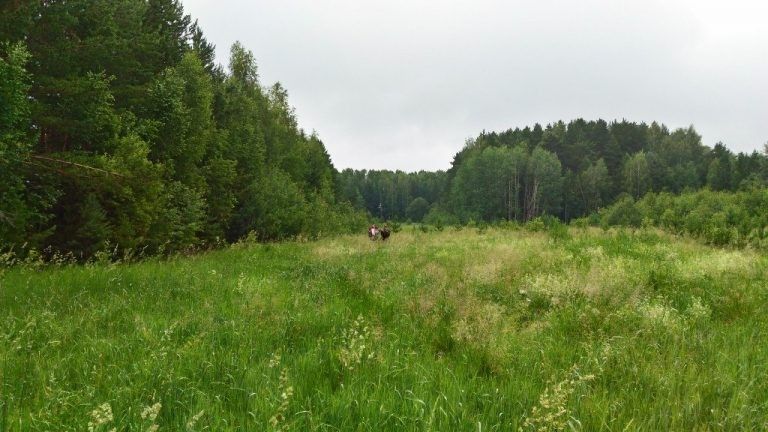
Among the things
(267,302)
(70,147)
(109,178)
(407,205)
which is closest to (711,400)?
(267,302)

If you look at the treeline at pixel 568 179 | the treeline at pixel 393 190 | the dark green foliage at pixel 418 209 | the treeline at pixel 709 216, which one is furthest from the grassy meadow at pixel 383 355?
the treeline at pixel 393 190

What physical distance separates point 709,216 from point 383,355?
127ft

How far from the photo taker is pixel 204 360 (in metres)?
Answer: 3.76

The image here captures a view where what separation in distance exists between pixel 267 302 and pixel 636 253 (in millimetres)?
11973

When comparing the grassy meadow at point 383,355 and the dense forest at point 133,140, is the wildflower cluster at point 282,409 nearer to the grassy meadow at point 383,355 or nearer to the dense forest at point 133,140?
the grassy meadow at point 383,355

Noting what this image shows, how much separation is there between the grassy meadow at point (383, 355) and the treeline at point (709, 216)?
390 inches

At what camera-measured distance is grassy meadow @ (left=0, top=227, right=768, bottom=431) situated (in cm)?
288

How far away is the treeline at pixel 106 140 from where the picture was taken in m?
10.7

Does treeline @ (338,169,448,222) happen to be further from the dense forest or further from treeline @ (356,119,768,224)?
the dense forest

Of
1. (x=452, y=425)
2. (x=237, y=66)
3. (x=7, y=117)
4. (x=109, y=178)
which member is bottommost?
(x=452, y=425)

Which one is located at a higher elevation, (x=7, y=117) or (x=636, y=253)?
(x=7, y=117)

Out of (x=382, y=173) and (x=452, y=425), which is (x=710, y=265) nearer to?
(x=452, y=425)

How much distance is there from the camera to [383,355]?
408 cm

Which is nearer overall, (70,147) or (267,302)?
(267,302)
